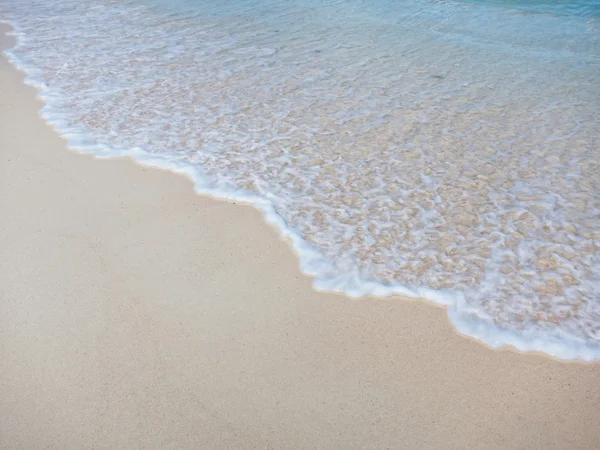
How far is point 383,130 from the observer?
472cm

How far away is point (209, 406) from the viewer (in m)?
2.40

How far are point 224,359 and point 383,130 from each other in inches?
112

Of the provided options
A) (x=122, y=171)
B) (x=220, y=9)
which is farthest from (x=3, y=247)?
(x=220, y=9)

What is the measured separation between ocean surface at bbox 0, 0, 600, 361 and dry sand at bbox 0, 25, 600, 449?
23 centimetres

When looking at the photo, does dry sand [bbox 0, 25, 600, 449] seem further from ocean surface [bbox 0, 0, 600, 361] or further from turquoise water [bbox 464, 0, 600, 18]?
turquoise water [bbox 464, 0, 600, 18]

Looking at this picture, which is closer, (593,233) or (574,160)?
(593,233)

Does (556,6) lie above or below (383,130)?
below

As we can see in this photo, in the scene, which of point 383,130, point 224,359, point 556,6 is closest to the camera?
point 224,359

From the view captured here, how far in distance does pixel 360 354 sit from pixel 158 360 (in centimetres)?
102

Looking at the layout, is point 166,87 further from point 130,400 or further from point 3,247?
point 130,400

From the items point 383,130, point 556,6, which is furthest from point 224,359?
point 556,6

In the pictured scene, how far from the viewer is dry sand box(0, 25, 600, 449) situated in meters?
2.30

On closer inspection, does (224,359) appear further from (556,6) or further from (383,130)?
(556,6)

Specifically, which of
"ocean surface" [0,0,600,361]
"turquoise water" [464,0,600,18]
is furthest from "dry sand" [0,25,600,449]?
"turquoise water" [464,0,600,18]
